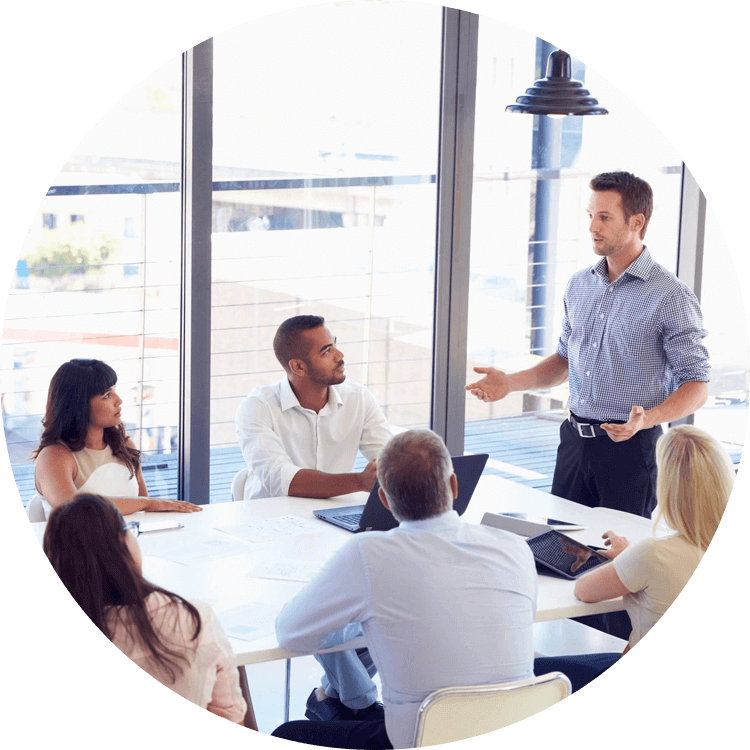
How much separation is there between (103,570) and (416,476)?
639 mm

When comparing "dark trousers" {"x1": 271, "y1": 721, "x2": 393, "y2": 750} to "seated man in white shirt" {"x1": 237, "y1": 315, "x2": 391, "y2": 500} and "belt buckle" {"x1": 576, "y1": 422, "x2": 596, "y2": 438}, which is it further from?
"belt buckle" {"x1": 576, "y1": 422, "x2": 596, "y2": 438}

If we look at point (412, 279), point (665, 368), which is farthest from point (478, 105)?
point (665, 368)

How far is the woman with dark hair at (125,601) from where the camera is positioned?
1816 mm

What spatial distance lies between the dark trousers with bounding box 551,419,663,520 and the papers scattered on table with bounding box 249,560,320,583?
1358 millimetres

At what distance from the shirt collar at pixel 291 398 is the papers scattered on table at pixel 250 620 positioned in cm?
107

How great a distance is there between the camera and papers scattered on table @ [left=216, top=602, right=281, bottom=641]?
202 centimetres

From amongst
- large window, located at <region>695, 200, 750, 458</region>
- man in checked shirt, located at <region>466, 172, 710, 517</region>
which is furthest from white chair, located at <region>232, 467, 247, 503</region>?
large window, located at <region>695, 200, 750, 458</region>

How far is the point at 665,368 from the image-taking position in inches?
132

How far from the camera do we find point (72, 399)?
9.23 feet

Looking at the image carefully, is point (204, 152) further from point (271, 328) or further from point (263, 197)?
point (271, 328)

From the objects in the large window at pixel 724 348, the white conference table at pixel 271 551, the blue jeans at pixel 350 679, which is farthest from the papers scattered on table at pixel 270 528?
the large window at pixel 724 348

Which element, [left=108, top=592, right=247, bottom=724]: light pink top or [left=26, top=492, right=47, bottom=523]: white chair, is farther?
[left=26, top=492, right=47, bottom=523]: white chair

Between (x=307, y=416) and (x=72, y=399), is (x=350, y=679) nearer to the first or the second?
(x=307, y=416)

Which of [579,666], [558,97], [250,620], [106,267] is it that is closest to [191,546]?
[250,620]
